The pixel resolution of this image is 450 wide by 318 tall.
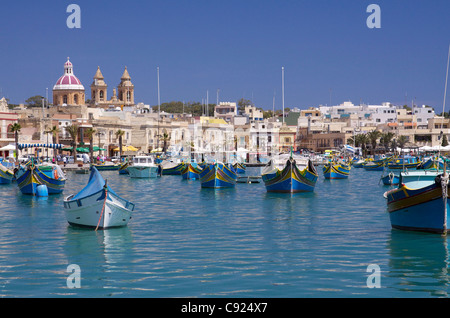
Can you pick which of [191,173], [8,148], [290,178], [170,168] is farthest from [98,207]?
[8,148]

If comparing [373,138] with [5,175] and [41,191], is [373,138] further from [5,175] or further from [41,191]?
[41,191]

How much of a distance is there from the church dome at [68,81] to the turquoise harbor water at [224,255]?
3453 inches

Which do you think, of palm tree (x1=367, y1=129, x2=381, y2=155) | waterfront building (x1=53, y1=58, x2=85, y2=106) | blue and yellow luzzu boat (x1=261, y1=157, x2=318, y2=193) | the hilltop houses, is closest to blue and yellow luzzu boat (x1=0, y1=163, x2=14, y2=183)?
blue and yellow luzzu boat (x1=261, y1=157, x2=318, y2=193)

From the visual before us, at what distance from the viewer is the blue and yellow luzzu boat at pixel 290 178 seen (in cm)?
4216

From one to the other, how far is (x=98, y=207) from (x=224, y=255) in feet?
21.1

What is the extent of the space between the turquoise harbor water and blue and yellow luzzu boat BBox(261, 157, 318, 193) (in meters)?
9.06

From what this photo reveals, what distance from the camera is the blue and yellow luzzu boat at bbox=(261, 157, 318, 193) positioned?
1660 inches

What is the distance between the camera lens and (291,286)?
15.7 m

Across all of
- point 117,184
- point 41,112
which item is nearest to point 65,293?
point 117,184

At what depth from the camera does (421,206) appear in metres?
21.8

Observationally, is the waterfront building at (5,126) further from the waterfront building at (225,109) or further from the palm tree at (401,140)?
the waterfront building at (225,109)

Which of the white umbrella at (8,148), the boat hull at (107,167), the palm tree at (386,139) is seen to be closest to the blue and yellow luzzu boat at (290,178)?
the boat hull at (107,167)
